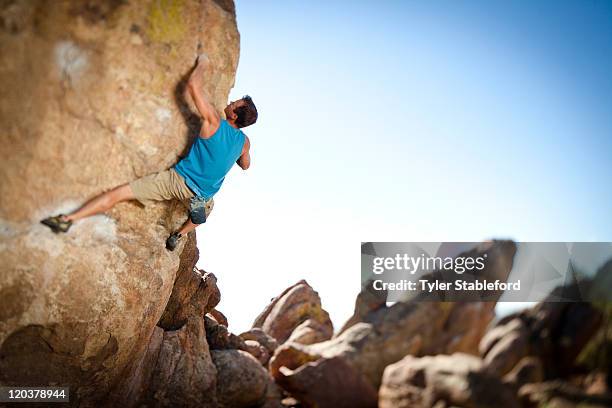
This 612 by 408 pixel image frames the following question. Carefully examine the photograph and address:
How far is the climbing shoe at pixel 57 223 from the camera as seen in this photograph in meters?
5.40

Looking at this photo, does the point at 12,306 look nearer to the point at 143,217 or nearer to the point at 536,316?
the point at 143,217

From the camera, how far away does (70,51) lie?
5188 mm

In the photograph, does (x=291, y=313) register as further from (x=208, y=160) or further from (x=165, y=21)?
(x=165, y=21)

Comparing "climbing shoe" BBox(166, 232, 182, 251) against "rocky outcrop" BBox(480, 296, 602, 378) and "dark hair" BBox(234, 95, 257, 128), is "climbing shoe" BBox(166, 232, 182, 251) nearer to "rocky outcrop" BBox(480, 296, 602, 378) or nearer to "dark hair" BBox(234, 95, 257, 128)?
"dark hair" BBox(234, 95, 257, 128)

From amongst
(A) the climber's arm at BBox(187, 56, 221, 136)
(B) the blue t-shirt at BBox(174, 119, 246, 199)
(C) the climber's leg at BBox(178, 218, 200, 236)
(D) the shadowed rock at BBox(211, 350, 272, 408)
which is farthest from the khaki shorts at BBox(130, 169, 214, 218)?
(D) the shadowed rock at BBox(211, 350, 272, 408)

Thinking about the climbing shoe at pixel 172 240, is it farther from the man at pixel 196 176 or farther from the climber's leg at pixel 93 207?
the climber's leg at pixel 93 207

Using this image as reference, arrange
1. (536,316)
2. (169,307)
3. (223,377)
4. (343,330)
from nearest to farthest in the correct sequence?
(536,316)
(343,330)
(223,377)
(169,307)

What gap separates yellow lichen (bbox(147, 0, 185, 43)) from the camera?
575 cm

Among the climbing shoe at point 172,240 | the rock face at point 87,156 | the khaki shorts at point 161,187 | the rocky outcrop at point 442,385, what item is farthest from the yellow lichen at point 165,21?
the rocky outcrop at point 442,385

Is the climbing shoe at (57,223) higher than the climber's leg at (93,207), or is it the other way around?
the climber's leg at (93,207)

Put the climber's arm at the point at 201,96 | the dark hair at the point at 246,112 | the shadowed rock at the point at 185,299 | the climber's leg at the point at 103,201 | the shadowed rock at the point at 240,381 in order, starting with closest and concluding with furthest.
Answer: the climber's leg at the point at 103,201, the climber's arm at the point at 201,96, the dark hair at the point at 246,112, the shadowed rock at the point at 240,381, the shadowed rock at the point at 185,299

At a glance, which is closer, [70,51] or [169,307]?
[70,51]

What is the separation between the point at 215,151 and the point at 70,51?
8.08ft

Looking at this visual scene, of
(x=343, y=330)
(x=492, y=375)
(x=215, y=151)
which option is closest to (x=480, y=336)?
(x=492, y=375)
